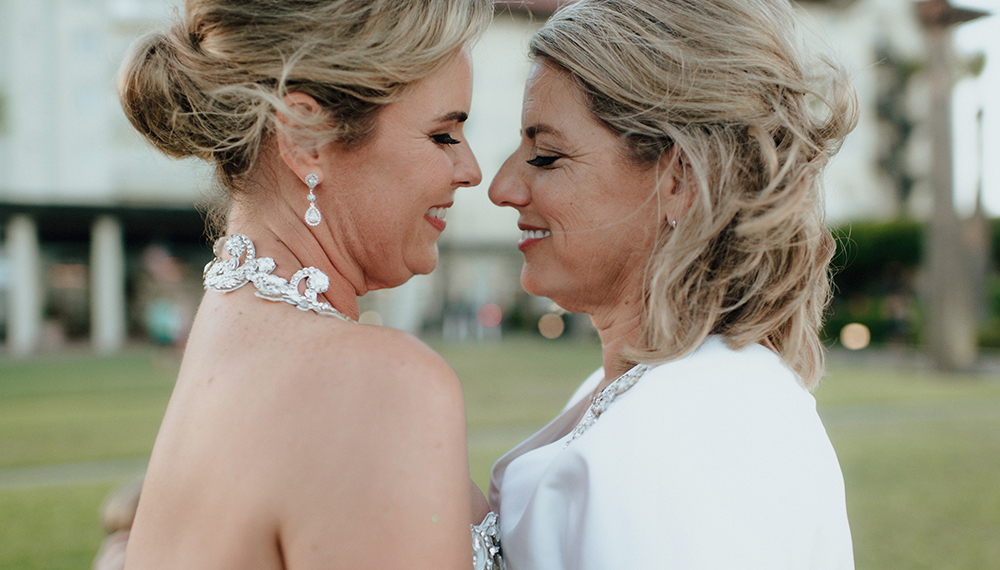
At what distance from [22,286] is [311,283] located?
30.8 metres

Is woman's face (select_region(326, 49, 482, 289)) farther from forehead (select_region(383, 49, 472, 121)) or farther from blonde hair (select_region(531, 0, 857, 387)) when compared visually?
blonde hair (select_region(531, 0, 857, 387))

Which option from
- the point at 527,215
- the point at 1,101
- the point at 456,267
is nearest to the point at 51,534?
the point at 527,215

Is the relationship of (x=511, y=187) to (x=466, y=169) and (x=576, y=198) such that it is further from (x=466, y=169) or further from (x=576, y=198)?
(x=466, y=169)

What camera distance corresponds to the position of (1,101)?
26.9 metres

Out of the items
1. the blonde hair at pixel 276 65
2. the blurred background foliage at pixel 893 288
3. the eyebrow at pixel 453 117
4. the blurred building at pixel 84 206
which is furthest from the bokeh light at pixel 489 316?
the blonde hair at pixel 276 65

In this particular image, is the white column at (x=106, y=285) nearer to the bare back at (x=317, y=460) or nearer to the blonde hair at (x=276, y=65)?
the blonde hair at (x=276, y=65)

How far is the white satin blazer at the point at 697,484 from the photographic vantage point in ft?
4.94

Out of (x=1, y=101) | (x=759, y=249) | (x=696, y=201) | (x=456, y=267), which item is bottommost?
(x=456, y=267)

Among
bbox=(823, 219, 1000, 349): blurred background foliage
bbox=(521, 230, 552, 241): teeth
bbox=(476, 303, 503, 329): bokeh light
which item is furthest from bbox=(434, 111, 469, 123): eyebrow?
bbox=(476, 303, 503, 329): bokeh light

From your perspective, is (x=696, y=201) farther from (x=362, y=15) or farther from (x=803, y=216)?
(x=362, y=15)

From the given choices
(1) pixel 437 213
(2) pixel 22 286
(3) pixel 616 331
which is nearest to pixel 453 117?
(1) pixel 437 213

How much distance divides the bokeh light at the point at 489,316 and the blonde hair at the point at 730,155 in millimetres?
32447

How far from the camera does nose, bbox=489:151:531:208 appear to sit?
2.42 meters

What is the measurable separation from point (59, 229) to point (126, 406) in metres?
21.3
